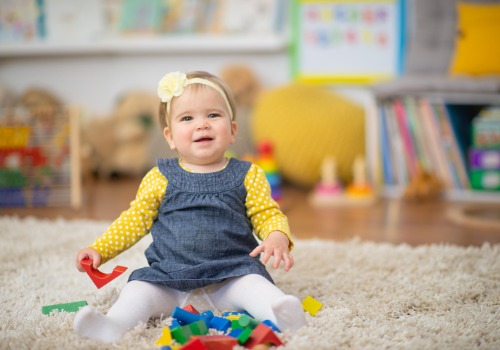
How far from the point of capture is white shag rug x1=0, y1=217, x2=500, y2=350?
2.66 feet

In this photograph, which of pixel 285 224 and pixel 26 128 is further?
pixel 26 128

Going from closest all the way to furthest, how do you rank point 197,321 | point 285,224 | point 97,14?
point 197,321 → point 285,224 → point 97,14

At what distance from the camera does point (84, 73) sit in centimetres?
290

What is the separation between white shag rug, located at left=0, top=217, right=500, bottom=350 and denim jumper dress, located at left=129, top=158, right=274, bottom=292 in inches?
3.5

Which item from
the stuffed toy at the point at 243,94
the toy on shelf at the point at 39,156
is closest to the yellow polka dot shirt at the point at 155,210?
the toy on shelf at the point at 39,156

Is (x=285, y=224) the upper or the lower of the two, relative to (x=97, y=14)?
lower

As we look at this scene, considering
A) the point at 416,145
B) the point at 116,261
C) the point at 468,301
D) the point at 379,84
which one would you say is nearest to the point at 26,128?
the point at 116,261

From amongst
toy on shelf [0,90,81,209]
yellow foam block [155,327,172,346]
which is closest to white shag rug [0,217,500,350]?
yellow foam block [155,327,172,346]

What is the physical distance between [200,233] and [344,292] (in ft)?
0.92

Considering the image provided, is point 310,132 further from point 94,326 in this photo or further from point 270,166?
point 94,326

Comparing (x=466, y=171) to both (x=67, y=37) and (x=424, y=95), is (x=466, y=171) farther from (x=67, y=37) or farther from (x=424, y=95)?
(x=67, y=37)

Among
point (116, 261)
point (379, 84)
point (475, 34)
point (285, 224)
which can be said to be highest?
point (475, 34)

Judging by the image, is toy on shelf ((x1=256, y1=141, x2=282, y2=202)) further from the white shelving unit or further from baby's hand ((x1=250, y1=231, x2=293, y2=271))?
baby's hand ((x1=250, y1=231, x2=293, y2=271))

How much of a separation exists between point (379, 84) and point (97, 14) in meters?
1.37
